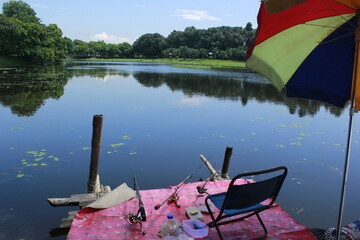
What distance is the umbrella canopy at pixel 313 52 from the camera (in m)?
3.15

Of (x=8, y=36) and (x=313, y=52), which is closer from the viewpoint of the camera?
(x=313, y=52)

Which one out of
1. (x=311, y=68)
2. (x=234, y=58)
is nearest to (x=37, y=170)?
(x=311, y=68)

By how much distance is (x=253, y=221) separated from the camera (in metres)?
4.41

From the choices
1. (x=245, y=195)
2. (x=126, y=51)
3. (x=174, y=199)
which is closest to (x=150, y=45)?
(x=126, y=51)

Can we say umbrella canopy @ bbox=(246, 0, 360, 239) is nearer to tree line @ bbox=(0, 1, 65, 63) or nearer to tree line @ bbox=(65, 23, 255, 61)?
tree line @ bbox=(0, 1, 65, 63)

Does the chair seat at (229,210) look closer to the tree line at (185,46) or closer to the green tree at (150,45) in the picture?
the tree line at (185,46)

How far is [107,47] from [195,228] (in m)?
130

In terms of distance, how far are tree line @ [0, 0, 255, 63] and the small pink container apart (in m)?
26.4

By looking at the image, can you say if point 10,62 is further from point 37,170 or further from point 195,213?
point 195,213

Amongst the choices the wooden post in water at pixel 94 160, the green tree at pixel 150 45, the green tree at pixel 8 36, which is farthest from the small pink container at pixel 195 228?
the green tree at pixel 150 45

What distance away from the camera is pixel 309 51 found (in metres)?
3.65

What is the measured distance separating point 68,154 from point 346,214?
782 cm

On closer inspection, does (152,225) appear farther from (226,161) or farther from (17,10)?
(17,10)

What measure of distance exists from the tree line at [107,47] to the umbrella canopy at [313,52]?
2561 cm
